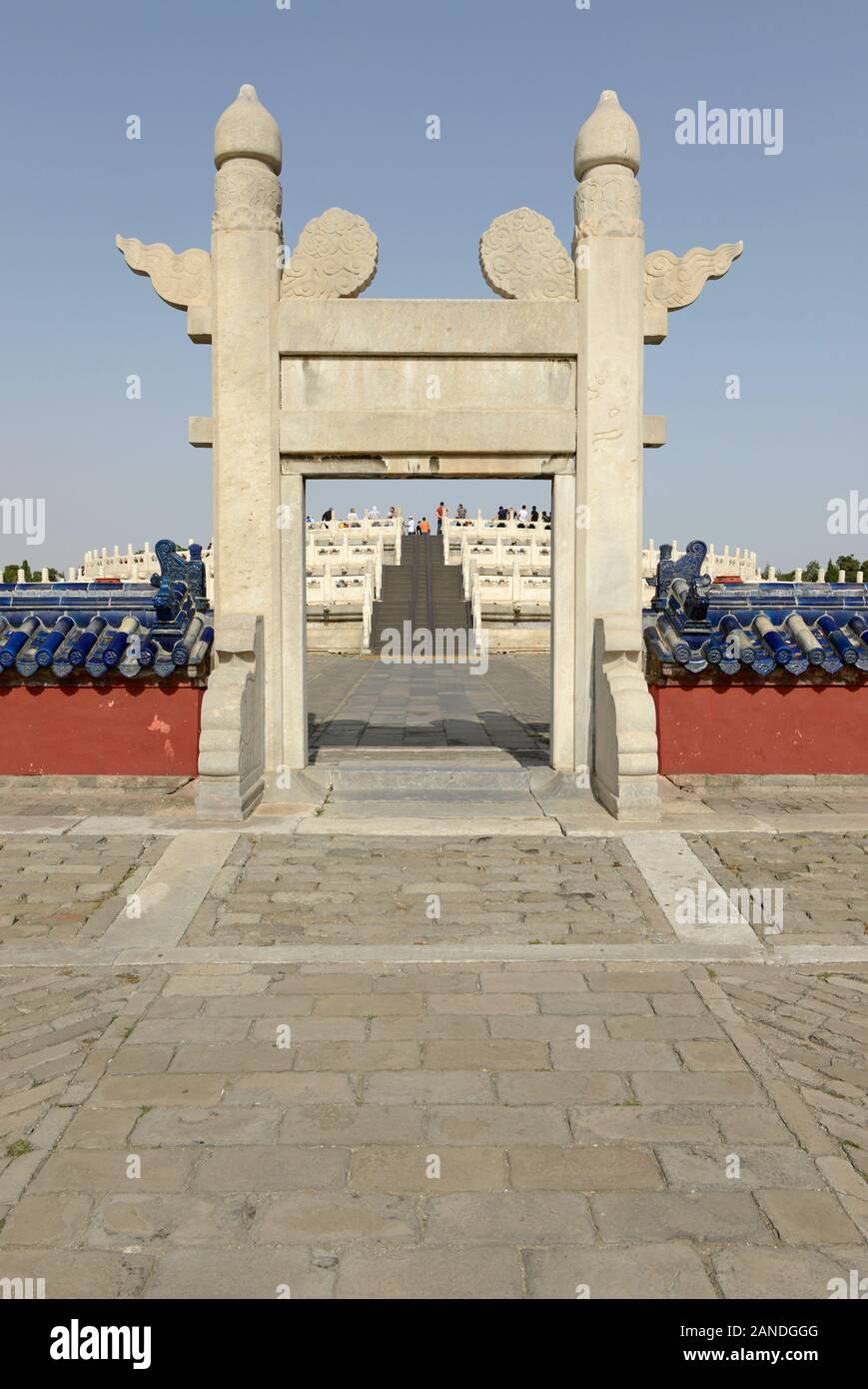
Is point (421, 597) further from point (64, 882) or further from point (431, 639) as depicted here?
point (64, 882)

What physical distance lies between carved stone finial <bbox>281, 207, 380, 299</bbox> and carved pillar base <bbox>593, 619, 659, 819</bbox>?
119 inches

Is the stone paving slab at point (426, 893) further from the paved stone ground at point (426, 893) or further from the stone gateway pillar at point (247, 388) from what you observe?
Result: the stone gateway pillar at point (247, 388)

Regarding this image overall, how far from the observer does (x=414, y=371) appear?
24.7ft

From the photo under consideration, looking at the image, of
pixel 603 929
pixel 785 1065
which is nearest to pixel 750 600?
pixel 603 929

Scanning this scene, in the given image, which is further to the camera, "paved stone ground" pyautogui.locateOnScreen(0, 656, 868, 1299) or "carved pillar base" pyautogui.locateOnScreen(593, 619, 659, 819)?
"carved pillar base" pyautogui.locateOnScreen(593, 619, 659, 819)

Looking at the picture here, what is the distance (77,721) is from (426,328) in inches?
155

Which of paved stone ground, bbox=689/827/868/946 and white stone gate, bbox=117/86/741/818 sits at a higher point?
white stone gate, bbox=117/86/741/818

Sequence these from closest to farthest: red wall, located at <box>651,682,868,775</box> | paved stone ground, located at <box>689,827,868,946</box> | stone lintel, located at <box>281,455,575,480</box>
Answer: paved stone ground, located at <box>689,827,868,946</box> → stone lintel, located at <box>281,455,575,480</box> → red wall, located at <box>651,682,868,775</box>

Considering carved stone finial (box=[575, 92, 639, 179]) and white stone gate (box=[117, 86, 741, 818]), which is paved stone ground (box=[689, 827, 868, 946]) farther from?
carved stone finial (box=[575, 92, 639, 179])

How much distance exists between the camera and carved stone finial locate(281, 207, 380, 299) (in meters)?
7.43

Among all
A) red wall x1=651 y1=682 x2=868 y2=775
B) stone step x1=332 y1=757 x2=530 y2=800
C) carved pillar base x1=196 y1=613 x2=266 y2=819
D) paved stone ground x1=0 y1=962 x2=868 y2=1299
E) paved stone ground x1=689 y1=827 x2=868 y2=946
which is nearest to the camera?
paved stone ground x1=0 y1=962 x2=868 y2=1299

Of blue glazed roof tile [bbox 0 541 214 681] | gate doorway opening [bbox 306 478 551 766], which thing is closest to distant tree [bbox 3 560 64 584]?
gate doorway opening [bbox 306 478 551 766]

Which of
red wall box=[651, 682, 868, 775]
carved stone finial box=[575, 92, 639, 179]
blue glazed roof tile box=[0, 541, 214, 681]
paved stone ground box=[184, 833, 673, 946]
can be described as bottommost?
paved stone ground box=[184, 833, 673, 946]

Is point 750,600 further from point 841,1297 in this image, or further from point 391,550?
point 391,550
